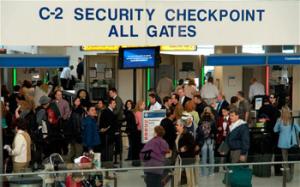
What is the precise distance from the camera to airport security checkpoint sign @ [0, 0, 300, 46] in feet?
30.1

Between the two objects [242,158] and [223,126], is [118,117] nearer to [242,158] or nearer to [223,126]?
[223,126]

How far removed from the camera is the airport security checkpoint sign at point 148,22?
9.18 metres

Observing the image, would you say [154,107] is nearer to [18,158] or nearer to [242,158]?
[242,158]

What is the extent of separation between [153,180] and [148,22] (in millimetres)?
2687

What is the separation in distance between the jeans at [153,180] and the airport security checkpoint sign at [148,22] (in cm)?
222

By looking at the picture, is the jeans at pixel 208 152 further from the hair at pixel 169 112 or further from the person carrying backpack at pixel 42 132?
the person carrying backpack at pixel 42 132

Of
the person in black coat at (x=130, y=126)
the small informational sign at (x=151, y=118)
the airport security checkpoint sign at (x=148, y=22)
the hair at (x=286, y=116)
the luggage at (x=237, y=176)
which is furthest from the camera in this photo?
the person in black coat at (x=130, y=126)

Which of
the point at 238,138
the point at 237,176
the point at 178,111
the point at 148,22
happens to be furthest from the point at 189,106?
the point at 148,22

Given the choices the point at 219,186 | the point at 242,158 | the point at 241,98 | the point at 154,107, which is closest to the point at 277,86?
the point at 241,98

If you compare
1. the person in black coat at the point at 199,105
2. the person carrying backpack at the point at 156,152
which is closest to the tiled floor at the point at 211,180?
the person carrying backpack at the point at 156,152

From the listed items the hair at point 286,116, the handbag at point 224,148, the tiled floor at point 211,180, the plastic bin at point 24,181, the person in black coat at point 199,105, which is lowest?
the tiled floor at point 211,180

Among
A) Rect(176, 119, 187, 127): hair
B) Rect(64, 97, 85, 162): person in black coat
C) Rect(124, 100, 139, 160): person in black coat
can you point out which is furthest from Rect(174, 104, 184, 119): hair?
Rect(64, 97, 85, 162): person in black coat

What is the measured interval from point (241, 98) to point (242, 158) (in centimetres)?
395

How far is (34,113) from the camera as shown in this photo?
13898 millimetres
